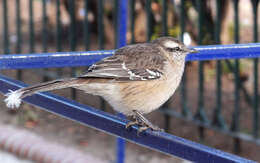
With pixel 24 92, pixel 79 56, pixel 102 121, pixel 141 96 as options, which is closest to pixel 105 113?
pixel 102 121

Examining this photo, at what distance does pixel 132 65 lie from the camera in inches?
150

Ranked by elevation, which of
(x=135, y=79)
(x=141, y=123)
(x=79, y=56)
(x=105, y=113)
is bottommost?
(x=141, y=123)

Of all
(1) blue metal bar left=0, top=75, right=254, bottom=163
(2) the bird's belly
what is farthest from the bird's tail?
(2) the bird's belly

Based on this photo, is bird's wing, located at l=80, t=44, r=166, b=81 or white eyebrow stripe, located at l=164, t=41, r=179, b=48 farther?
white eyebrow stripe, located at l=164, t=41, r=179, b=48

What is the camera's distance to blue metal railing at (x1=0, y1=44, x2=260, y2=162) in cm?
267

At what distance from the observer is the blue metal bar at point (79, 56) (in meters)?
3.24

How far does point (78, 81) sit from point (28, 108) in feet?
11.8

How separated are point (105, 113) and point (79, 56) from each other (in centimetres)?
56

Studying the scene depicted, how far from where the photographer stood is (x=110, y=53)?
12.4 feet

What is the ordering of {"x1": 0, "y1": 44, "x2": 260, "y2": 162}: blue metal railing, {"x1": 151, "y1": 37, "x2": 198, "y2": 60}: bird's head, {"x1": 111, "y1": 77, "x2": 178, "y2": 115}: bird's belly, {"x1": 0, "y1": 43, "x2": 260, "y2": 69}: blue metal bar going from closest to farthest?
{"x1": 0, "y1": 44, "x2": 260, "y2": 162}: blue metal railing → {"x1": 0, "y1": 43, "x2": 260, "y2": 69}: blue metal bar → {"x1": 111, "y1": 77, "x2": 178, "y2": 115}: bird's belly → {"x1": 151, "y1": 37, "x2": 198, "y2": 60}: bird's head

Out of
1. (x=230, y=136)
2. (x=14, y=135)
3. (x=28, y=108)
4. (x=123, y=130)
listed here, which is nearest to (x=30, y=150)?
(x=14, y=135)

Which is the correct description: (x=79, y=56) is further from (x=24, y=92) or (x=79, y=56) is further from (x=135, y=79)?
(x=24, y=92)

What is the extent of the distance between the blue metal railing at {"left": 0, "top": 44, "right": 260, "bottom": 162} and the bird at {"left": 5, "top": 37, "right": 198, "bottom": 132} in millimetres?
123

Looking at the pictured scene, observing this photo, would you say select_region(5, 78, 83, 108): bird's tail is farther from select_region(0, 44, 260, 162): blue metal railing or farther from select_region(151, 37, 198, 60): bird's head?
select_region(151, 37, 198, 60): bird's head
